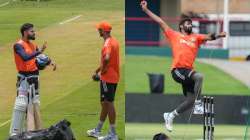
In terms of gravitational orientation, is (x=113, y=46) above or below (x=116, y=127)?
above

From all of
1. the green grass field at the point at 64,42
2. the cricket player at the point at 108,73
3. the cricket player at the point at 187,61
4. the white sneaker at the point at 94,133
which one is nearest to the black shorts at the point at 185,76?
the cricket player at the point at 187,61

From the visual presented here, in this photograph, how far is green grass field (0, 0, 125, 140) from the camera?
45.0ft

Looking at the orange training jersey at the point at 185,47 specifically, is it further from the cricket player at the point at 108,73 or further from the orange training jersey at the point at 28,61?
the orange training jersey at the point at 28,61

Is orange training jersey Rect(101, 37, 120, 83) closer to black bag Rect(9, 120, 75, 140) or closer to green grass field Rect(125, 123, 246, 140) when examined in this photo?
green grass field Rect(125, 123, 246, 140)

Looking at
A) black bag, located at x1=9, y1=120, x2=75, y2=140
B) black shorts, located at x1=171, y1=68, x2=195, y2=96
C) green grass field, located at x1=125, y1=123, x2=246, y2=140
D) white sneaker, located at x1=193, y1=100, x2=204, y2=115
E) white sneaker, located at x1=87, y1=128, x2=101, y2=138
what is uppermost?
black shorts, located at x1=171, y1=68, x2=195, y2=96

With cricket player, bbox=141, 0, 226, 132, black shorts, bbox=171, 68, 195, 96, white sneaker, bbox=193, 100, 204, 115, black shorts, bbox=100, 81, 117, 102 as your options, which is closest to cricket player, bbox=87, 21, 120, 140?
black shorts, bbox=100, 81, 117, 102

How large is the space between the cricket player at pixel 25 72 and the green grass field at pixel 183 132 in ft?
6.17

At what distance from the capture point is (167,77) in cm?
1800

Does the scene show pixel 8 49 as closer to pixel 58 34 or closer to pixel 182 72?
pixel 58 34

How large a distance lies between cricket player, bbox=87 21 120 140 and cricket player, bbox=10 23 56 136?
2.27ft

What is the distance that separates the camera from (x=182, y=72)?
1138 centimetres

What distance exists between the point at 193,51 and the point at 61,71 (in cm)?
329


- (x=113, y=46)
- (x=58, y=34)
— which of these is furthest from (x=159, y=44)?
(x=113, y=46)

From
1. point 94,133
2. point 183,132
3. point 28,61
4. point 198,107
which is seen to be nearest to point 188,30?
point 198,107
